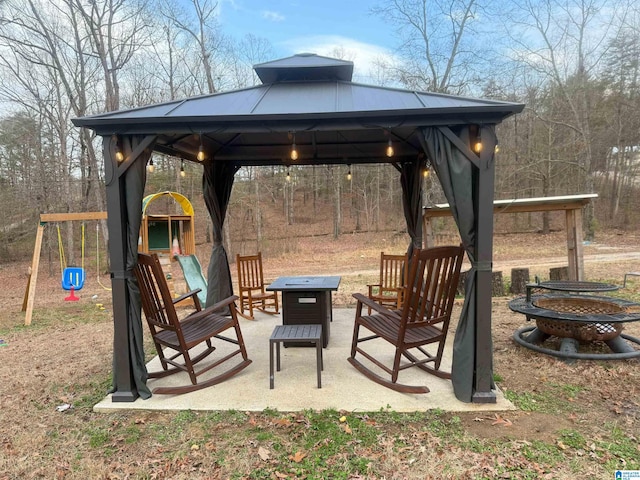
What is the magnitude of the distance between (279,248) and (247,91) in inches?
419

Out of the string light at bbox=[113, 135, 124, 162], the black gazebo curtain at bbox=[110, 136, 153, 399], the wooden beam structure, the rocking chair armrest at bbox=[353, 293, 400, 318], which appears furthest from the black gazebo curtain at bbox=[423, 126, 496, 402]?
the wooden beam structure

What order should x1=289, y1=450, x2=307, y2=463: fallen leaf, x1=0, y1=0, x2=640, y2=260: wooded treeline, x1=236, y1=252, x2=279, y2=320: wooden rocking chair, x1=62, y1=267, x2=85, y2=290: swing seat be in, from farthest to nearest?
1. x1=0, y1=0, x2=640, y2=260: wooded treeline
2. x1=62, y1=267, x2=85, y2=290: swing seat
3. x1=236, y1=252, x2=279, y2=320: wooden rocking chair
4. x1=289, y1=450, x2=307, y2=463: fallen leaf

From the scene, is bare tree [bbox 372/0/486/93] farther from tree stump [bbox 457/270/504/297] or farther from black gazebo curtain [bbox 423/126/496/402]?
black gazebo curtain [bbox 423/126/496/402]

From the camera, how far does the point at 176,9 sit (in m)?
11.3

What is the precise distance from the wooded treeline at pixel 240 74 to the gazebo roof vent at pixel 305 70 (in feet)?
17.9

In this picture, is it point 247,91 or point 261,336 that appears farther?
point 261,336

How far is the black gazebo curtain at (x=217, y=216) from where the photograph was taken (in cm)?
518

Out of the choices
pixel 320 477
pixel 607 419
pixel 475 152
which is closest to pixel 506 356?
pixel 607 419

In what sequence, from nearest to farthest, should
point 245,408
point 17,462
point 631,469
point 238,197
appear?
point 631,469
point 17,462
point 245,408
point 238,197

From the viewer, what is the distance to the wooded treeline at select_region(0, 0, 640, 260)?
1048 centimetres

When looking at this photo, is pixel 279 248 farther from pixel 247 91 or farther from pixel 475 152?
pixel 475 152

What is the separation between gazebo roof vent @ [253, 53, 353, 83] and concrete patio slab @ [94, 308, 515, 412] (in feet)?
9.79

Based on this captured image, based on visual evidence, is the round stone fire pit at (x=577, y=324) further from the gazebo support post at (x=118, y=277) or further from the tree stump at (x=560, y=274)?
the gazebo support post at (x=118, y=277)

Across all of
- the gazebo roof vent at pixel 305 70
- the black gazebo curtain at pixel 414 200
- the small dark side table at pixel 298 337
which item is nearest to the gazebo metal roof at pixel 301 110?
the gazebo roof vent at pixel 305 70
